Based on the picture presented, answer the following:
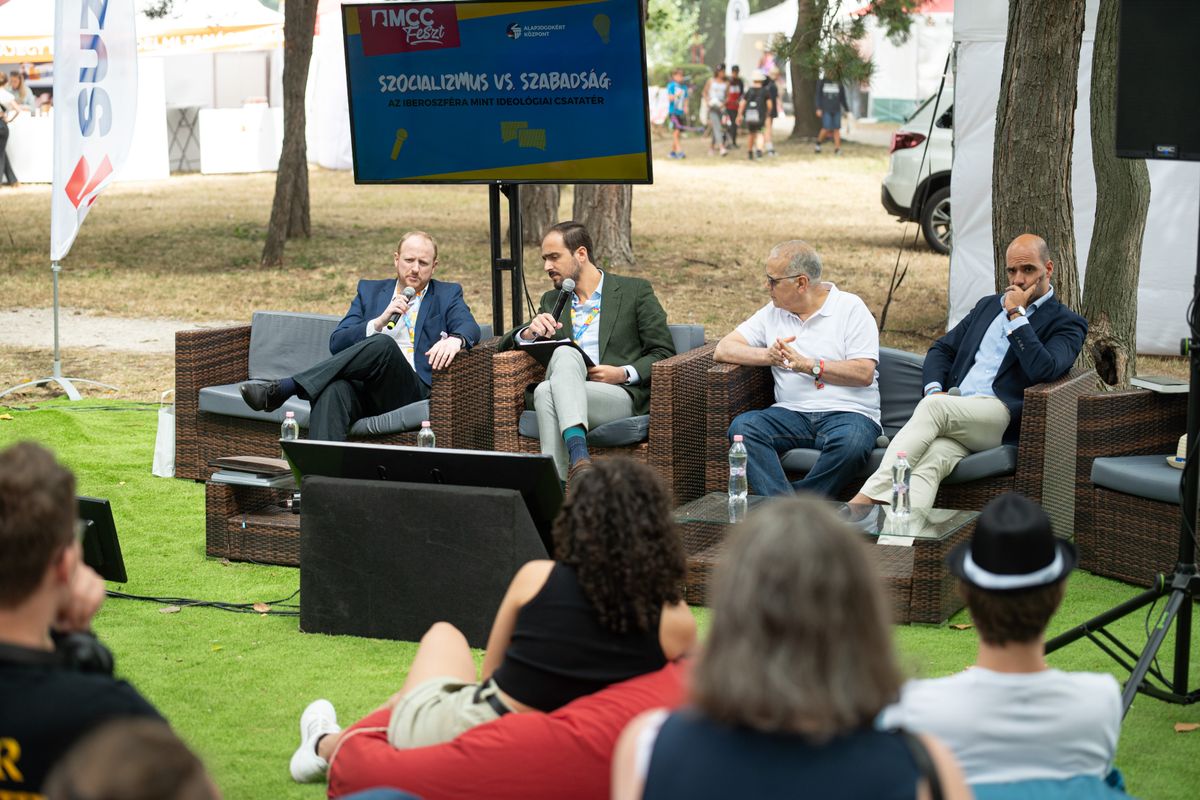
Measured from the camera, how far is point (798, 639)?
1.73 m

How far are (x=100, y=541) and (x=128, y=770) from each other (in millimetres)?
2557

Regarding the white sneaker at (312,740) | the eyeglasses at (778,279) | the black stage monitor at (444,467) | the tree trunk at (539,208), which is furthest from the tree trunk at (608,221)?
the white sneaker at (312,740)

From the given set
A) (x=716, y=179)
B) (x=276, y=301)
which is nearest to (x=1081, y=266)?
(x=276, y=301)

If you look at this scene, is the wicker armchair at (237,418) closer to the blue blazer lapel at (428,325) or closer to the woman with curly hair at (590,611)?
the blue blazer lapel at (428,325)

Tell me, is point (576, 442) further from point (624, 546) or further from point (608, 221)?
point (608, 221)

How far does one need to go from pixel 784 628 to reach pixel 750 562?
0.09 m

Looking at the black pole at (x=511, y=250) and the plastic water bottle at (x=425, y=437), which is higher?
the black pole at (x=511, y=250)

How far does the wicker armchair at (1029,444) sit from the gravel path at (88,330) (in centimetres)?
554

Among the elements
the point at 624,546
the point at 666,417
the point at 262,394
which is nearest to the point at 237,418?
the point at 262,394

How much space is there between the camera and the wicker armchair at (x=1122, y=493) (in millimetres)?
5137

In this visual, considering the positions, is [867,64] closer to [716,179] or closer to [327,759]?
[327,759]

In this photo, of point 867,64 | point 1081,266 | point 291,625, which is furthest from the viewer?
point 867,64

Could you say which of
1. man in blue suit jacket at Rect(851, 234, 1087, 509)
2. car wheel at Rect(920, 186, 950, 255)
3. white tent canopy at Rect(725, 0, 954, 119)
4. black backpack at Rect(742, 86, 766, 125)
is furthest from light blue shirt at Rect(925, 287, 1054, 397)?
black backpack at Rect(742, 86, 766, 125)

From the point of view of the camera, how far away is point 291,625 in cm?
488
